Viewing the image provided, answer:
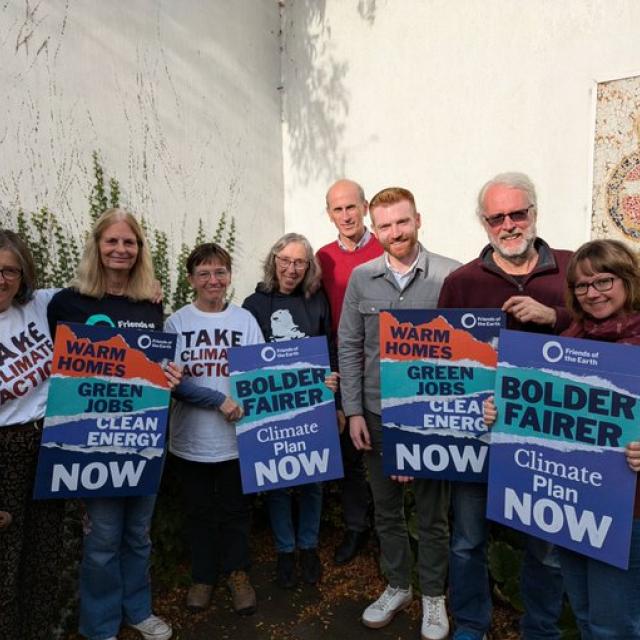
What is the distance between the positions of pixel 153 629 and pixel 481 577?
1727 mm

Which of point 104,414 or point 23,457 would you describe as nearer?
point 23,457

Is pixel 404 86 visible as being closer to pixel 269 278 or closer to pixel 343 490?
pixel 269 278

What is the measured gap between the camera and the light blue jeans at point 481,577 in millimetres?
2385

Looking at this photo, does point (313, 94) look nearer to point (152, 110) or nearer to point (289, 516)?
point (152, 110)

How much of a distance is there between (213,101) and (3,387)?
3.71 metres

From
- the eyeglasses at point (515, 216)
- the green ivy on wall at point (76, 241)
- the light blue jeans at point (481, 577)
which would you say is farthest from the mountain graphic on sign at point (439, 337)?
the green ivy on wall at point (76, 241)

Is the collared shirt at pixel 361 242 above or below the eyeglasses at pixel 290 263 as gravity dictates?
above

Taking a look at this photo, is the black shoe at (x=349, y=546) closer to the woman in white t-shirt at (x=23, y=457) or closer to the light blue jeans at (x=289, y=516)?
the light blue jeans at (x=289, y=516)

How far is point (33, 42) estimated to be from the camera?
3.83 meters

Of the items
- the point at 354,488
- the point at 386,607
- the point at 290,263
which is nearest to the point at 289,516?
the point at 354,488

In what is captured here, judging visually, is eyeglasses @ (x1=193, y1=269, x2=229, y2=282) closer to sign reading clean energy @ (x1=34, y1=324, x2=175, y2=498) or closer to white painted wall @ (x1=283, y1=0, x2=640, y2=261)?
sign reading clean energy @ (x1=34, y1=324, x2=175, y2=498)

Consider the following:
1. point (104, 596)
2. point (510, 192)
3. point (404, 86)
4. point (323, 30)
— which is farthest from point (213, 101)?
point (104, 596)

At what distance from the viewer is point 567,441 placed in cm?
200

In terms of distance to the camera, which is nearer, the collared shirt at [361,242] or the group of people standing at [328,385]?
the group of people standing at [328,385]
